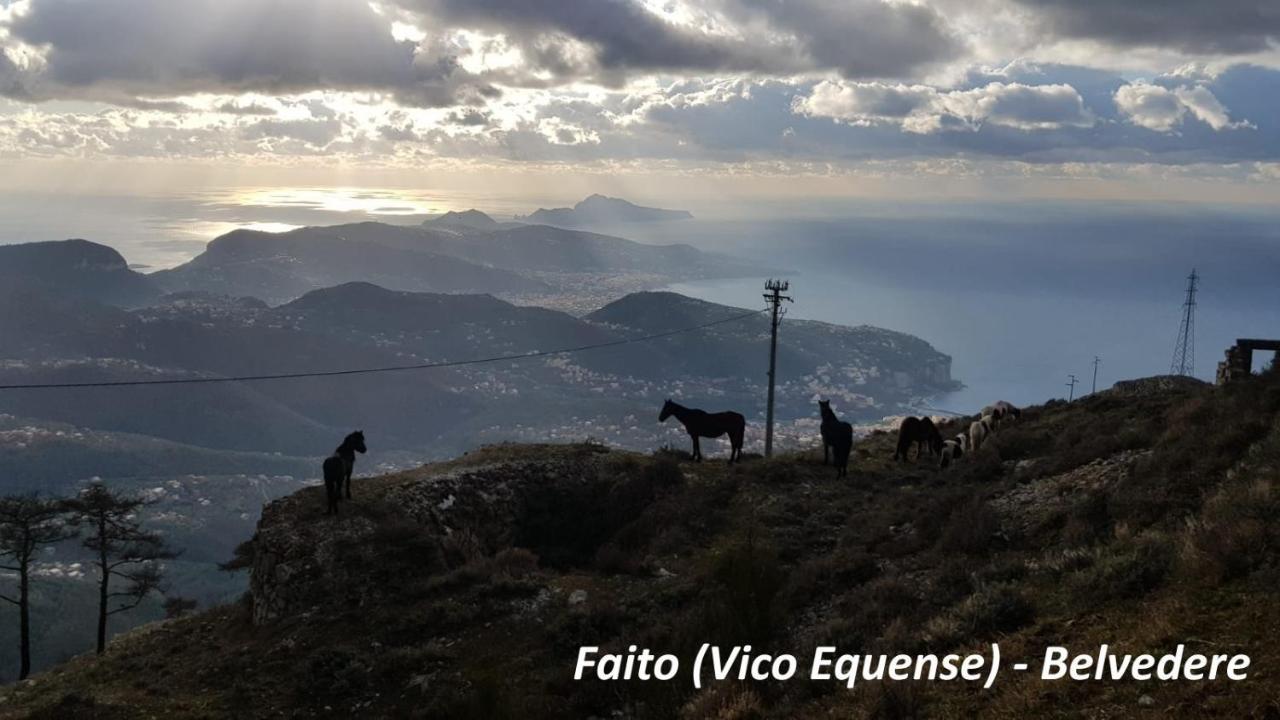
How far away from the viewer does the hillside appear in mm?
9023

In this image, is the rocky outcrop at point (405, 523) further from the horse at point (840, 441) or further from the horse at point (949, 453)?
the horse at point (949, 453)

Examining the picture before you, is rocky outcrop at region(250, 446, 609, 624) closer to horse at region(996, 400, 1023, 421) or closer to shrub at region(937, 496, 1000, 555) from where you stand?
shrub at region(937, 496, 1000, 555)

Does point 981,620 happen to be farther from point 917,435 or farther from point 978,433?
point 917,435

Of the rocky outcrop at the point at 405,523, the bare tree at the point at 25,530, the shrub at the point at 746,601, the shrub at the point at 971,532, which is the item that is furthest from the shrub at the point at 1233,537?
the bare tree at the point at 25,530

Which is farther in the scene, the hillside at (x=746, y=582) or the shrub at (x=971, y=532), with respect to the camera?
the shrub at (x=971, y=532)

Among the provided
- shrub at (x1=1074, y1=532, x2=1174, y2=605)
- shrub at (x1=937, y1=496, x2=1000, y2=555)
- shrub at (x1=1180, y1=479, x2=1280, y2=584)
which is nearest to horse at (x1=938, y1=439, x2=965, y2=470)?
shrub at (x1=937, y1=496, x2=1000, y2=555)

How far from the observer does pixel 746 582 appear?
11.8 meters

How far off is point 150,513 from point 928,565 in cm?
19582

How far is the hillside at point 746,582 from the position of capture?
902cm

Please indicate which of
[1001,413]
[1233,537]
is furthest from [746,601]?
[1001,413]

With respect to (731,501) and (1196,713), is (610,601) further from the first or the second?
(1196,713)

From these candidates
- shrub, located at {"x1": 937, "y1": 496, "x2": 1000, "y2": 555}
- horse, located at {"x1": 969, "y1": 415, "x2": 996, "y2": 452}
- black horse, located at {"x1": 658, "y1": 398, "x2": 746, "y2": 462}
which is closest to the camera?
shrub, located at {"x1": 937, "y1": 496, "x2": 1000, "y2": 555}

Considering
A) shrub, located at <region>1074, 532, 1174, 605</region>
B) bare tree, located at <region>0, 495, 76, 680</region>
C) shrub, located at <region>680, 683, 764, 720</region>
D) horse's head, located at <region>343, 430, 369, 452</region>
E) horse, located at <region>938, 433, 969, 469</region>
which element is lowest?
bare tree, located at <region>0, 495, 76, 680</region>

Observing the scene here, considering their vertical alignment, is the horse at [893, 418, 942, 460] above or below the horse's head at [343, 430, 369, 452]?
below
